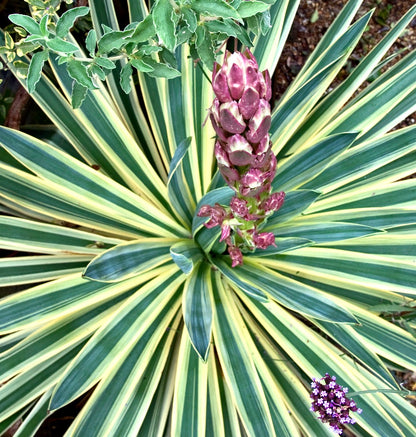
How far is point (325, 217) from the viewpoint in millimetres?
1505

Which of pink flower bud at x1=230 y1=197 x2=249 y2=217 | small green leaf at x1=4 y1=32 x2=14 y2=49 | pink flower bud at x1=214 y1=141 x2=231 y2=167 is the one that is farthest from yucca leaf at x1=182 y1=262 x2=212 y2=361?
small green leaf at x1=4 y1=32 x2=14 y2=49

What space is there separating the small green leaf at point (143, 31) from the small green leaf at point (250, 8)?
7.2 inches

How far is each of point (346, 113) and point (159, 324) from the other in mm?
885

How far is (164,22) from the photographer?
34.9 inches

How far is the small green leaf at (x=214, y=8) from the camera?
3.04ft

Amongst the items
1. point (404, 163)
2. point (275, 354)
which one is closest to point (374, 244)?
point (404, 163)

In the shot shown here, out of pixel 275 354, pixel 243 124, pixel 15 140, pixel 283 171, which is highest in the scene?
pixel 15 140

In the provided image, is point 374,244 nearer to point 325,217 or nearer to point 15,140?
point 325,217

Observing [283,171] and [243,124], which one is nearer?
[243,124]

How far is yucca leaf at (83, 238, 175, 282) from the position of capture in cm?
116

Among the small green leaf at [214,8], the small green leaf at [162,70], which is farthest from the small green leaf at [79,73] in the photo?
the small green leaf at [214,8]

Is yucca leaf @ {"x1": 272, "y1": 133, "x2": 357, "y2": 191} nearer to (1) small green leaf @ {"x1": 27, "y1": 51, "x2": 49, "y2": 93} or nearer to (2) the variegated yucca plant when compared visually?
(2) the variegated yucca plant

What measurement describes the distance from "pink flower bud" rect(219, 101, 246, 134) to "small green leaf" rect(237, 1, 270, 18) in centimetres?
29

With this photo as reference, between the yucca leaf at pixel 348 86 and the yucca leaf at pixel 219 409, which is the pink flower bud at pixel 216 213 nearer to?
the yucca leaf at pixel 219 409
